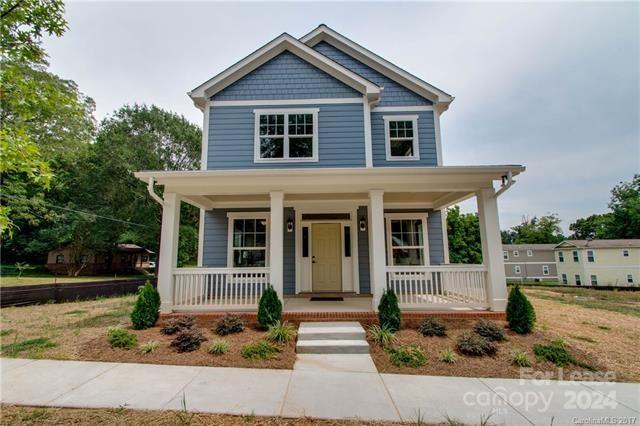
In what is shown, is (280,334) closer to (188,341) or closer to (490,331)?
(188,341)

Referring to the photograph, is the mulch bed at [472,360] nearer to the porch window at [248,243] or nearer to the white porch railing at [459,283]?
the white porch railing at [459,283]

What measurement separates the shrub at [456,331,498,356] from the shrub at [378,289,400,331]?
1065mm

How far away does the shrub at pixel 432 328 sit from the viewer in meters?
5.06

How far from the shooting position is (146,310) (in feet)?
18.1

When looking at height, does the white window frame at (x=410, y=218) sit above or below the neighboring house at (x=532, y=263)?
above

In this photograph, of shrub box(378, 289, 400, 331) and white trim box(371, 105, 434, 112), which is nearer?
shrub box(378, 289, 400, 331)

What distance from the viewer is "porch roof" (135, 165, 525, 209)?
5.66m

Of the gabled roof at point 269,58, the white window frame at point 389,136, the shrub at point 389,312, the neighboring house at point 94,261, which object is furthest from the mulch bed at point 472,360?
the neighboring house at point 94,261

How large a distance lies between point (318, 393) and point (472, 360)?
2.54 metres

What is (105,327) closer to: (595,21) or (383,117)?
(383,117)

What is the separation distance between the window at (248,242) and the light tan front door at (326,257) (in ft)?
4.85

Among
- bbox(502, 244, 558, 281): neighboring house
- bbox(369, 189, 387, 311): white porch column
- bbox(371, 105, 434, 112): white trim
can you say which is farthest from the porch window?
bbox(502, 244, 558, 281): neighboring house

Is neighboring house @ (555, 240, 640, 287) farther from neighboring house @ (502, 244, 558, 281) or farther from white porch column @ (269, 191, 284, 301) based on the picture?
white porch column @ (269, 191, 284, 301)

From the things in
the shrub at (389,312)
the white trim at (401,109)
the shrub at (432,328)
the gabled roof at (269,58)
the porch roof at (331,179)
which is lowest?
the shrub at (432,328)
